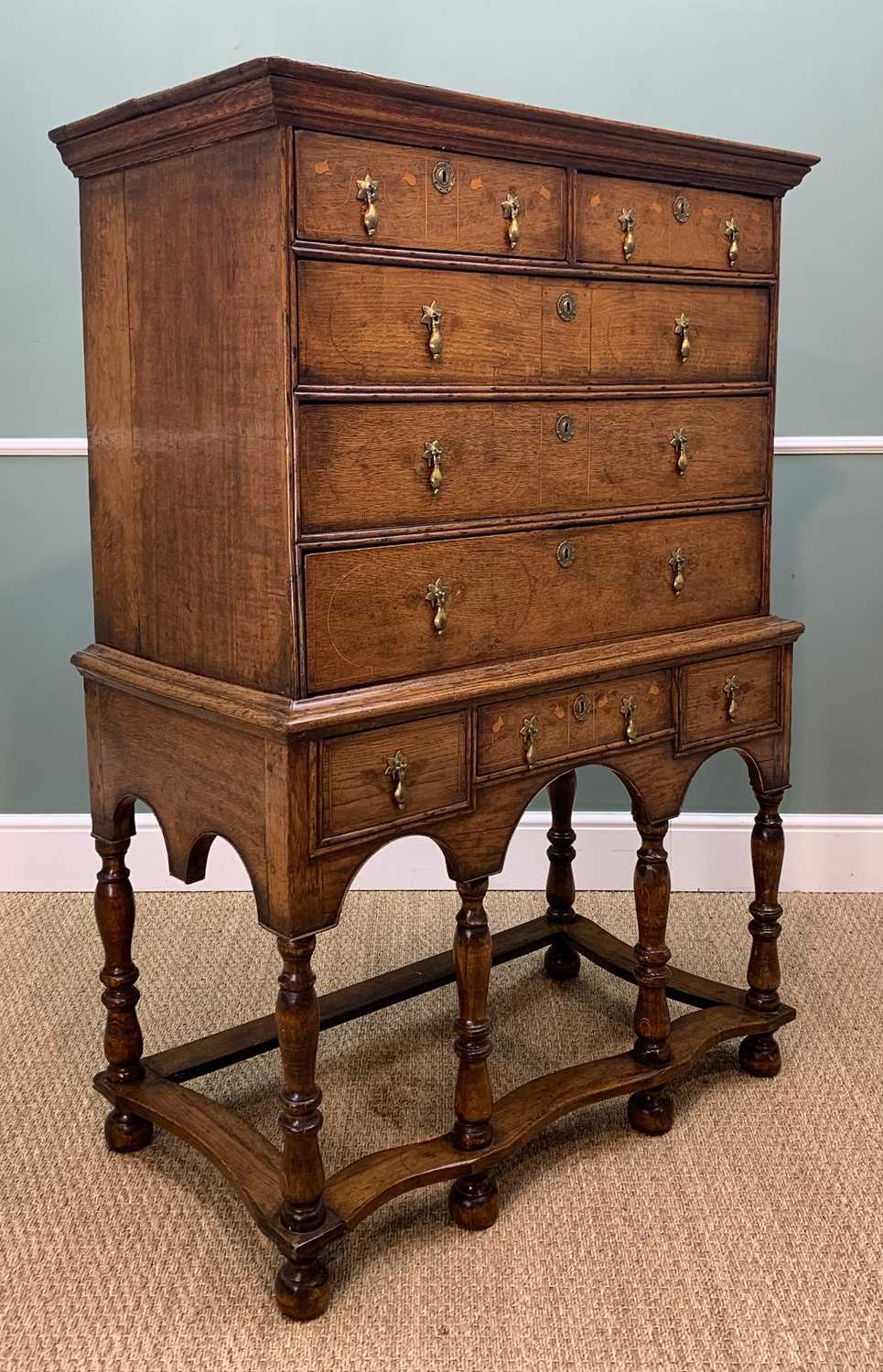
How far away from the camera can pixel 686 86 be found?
3461 millimetres

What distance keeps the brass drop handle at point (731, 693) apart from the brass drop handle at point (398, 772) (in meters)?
0.78

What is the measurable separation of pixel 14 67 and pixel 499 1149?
8.83 feet

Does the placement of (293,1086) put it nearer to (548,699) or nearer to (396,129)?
(548,699)

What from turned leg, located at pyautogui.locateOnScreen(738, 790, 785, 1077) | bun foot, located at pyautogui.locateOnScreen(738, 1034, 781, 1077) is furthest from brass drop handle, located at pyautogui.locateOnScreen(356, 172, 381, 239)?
bun foot, located at pyautogui.locateOnScreen(738, 1034, 781, 1077)

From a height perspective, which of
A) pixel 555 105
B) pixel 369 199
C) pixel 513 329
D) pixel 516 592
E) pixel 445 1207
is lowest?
pixel 445 1207

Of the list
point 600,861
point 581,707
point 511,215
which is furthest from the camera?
point 600,861

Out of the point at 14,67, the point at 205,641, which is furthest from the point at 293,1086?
the point at 14,67

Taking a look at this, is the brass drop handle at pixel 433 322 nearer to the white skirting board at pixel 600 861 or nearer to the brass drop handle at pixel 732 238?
the brass drop handle at pixel 732 238

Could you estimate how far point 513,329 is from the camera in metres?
2.22

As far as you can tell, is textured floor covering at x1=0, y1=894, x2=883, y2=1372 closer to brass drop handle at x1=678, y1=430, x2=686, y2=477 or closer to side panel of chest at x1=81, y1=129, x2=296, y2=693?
side panel of chest at x1=81, y1=129, x2=296, y2=693

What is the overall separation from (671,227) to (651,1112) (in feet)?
5.20

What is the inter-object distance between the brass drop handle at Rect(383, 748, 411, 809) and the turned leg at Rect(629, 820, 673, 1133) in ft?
2.07

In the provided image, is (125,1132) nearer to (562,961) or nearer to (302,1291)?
(302,1291)

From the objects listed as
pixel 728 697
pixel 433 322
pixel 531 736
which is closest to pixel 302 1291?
pixel 531 736
